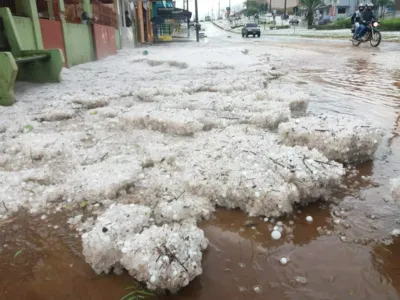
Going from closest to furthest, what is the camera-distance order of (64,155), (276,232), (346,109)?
(276,232) → (64,155) → (346,109)

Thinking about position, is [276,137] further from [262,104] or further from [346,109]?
[346,109]

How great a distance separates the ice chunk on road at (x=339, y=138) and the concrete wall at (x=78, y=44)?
7.36 m

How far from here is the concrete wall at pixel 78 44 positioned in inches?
345

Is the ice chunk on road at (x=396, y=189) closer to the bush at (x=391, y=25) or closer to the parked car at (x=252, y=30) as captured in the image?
the bush at (x=391, y=25)

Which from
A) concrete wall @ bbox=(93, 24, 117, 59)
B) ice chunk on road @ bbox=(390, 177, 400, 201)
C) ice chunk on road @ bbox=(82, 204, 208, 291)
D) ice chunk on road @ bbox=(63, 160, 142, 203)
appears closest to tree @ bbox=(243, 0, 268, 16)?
concrete wall @ bbox=(93, 24, 117, 59)

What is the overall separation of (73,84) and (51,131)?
2989mm

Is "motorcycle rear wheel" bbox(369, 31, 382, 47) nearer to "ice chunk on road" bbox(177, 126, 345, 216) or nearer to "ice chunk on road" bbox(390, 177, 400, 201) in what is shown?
"ice chunk on road" bbox(177, 126, 345, 216)

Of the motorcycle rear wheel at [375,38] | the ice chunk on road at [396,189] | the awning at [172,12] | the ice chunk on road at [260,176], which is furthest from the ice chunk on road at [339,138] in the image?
the awning at [172,12]

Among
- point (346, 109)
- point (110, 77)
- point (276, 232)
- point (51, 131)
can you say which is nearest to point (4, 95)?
point (51, 131)

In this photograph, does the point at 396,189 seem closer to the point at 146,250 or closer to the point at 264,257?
the point at 264,257

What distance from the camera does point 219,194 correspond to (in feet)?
7.11

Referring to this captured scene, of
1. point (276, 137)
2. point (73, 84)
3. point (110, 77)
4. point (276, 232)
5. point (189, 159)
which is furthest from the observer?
point (110, 77)

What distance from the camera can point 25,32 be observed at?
21.8 ft

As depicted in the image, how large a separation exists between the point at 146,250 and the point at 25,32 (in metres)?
6.58
